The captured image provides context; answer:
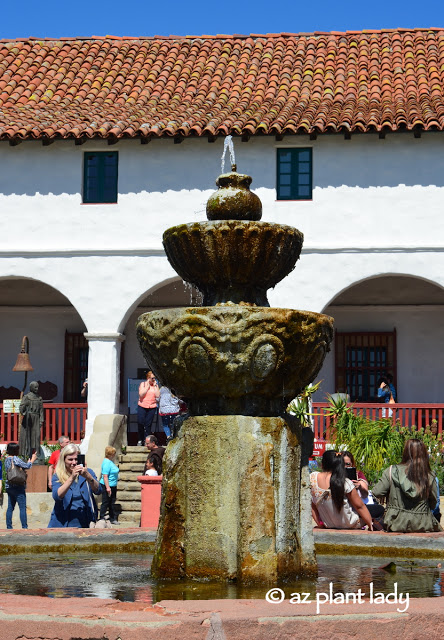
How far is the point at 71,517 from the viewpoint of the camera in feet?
30.2

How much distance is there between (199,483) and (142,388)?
473 inches

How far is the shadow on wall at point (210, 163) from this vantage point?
1962 centimetres

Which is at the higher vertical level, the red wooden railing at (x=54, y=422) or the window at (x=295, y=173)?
the window at (x=295, y=173)

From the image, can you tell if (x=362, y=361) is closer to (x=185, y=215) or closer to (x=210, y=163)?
(x=185, y=215)

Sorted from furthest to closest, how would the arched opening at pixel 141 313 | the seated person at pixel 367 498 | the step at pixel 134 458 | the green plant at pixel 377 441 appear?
the arched opening at pixel 141 313
the step at pixel 134 458
the green plant at pixel 377 441
the seated person at pixel 367 498

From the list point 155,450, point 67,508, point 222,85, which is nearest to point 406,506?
point 67,508

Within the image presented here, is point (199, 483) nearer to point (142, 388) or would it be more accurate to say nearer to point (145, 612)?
point (145, 612)

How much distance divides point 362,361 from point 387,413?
397 centimetres

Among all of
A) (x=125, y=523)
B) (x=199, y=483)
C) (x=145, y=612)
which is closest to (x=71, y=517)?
(x=199, y=483)

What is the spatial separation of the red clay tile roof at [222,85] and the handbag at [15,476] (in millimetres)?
7775

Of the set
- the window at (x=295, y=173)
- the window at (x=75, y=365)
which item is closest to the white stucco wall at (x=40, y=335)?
the window at (x=75, y=365)

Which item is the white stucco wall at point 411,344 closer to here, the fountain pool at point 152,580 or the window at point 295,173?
the window at point 295,173

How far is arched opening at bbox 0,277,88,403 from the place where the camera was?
22.9 metres

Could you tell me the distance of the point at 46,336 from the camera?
75.7ft
